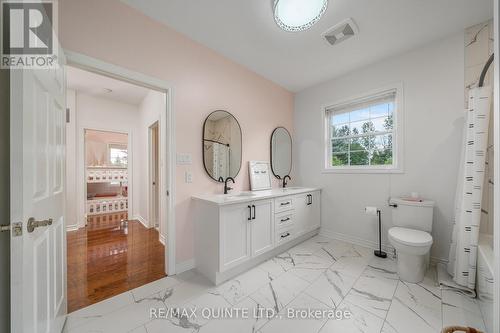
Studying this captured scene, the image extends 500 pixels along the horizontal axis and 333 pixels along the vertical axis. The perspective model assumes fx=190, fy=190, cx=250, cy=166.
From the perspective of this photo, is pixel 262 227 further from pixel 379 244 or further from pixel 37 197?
pixel 37 197

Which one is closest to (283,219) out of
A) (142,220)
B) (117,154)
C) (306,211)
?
(306,211)

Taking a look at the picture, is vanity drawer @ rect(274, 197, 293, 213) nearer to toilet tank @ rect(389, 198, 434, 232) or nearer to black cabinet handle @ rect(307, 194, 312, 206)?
black cabinet handle @ rect(307, 194, 312, 206)

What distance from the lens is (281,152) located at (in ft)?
11.1

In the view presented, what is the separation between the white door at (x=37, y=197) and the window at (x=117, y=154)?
5.41 metres

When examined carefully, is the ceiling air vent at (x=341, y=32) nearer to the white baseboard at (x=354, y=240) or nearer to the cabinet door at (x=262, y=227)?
the cabinet door at (x=262, y=227)

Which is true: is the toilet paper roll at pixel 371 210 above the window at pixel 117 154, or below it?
below

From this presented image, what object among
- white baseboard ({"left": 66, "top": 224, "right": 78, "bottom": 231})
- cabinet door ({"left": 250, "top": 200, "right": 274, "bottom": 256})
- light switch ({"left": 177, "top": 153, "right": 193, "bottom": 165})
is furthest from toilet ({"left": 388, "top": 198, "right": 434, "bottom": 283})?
white baseboard ({"left": 66, "top": 224, "right": 78, "bottom": 231})

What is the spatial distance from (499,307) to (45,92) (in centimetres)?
248

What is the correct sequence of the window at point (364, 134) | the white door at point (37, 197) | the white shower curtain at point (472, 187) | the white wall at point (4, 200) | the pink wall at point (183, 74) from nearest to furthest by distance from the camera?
1. the white door at point (37, 197)
2. the white wall at point (4, 200)
3. the pink wall at point (183, 74)
4. the white shower curtain at point (472, 187)
5. the window at point (364, 134)

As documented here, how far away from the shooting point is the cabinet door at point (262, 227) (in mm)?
2116

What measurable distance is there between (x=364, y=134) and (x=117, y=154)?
672 centimetres

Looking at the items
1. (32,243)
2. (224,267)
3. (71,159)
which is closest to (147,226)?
(71,159)

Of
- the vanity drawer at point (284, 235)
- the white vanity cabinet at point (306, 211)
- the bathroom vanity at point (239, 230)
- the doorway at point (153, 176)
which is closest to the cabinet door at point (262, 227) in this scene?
the bathroom vanity at point (239, 230)

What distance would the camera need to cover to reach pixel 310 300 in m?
1.62
